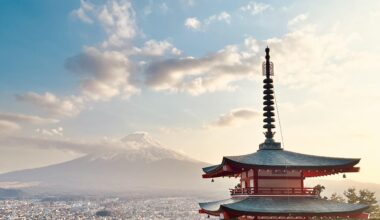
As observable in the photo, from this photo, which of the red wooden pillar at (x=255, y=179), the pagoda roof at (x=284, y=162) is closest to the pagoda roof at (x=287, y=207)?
the red wooden pillar at (x=255, y=179)

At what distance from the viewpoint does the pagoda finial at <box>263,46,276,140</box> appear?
101 feet

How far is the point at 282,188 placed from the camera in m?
27.5

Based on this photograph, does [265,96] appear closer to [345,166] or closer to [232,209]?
[345,166]

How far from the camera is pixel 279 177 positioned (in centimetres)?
2769

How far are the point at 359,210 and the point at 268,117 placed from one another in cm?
810

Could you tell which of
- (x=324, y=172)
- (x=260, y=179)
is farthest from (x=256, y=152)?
(x=324, y=172)

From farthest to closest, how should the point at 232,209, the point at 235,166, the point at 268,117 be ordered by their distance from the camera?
the point at 268,117
the point at 235,166
the point at 232,209

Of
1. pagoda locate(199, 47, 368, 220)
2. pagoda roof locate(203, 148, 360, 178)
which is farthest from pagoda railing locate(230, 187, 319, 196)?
pagoda roof locate(203, 148, 360, 178)

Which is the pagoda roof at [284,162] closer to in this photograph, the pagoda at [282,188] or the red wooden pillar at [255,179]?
the pagoda at [282,188]

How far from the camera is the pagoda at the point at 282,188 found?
25.5m

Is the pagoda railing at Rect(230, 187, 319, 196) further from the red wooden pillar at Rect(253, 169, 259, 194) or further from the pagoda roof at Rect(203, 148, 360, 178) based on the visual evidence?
the pagoda roof at Rect(203, 148, 360, 178)

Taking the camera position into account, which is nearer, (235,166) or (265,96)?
(235,166)

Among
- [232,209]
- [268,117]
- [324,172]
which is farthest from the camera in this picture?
[268,117]

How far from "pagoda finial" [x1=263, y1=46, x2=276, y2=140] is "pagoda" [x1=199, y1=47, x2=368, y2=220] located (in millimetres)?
1255
